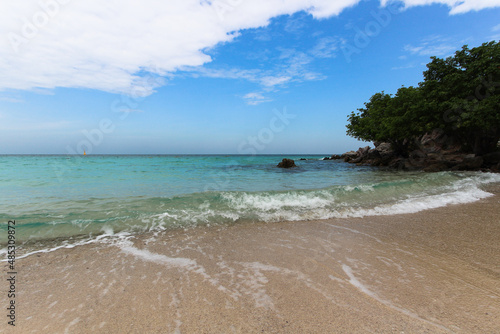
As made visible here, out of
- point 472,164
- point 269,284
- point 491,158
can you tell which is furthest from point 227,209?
point 491,158

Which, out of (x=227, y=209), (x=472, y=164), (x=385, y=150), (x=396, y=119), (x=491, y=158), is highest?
(x=396, y=119)

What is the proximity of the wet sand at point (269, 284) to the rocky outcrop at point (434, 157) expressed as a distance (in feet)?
69.2

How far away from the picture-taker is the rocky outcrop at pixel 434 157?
2047 cm

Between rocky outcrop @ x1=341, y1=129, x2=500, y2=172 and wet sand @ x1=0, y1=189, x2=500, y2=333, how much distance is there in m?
21.1

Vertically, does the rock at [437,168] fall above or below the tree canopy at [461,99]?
below

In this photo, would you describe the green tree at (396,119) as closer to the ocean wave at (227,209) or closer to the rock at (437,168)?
the rock at (437,168)

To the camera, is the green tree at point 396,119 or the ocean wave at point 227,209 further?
the green tree at point 396,119

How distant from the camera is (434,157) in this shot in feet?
93.4

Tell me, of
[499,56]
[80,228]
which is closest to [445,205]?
[80,228]

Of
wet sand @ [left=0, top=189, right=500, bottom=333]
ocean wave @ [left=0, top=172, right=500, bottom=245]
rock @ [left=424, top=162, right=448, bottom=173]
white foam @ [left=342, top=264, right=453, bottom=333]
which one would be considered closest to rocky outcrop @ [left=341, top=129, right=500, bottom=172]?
rock @ [left=424, top=162, right=448, bottom=173]

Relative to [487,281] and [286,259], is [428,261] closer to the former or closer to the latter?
[487,281]

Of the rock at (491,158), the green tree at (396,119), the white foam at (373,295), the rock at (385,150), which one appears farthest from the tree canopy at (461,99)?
the white foam at (373,295)

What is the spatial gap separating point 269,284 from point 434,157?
1366 inches

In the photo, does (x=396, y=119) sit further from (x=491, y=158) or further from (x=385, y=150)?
(x=385, y=150)
